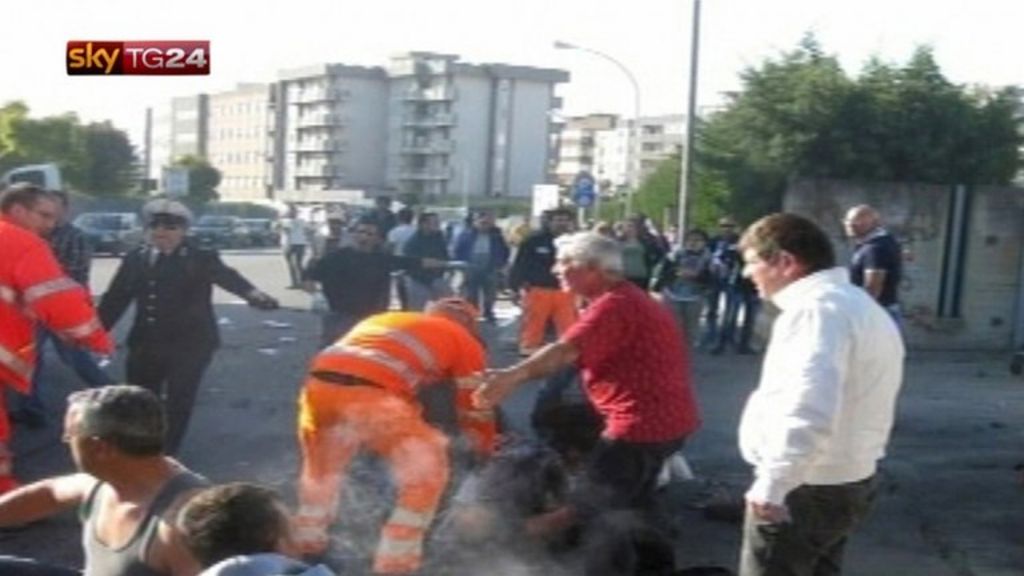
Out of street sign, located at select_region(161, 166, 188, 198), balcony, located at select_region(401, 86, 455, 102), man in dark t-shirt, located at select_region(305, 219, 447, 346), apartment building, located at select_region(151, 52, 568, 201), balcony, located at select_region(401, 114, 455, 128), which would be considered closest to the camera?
man in dark t-shirt, located at select_region(305, 219, 447, 346)

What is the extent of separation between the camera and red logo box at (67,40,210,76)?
1380 centimetres

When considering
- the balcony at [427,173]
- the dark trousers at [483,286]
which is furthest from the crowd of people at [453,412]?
the balcony at [427,173]

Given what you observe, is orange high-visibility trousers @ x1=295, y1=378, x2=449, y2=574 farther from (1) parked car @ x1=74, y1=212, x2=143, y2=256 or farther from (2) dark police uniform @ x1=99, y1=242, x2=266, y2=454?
(1) parked car @ x1=74, y1=212, x2=143, y2=256

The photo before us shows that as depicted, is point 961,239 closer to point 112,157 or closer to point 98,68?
point 98,68

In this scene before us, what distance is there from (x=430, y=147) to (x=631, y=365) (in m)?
103

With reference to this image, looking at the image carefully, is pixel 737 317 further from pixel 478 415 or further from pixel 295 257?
pixel 295 257

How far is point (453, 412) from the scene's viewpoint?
567cm

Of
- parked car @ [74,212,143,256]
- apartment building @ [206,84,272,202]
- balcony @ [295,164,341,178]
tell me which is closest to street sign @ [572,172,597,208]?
parked car @ [74,212,143,256]

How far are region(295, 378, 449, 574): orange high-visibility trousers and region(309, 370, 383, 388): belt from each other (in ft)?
0.05

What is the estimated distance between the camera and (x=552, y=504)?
5840 mm

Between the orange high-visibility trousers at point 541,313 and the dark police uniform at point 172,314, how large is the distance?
601 centimetres

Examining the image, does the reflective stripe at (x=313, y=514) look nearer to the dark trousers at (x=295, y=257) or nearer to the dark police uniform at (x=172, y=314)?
the dark police uniform at (x=172, y=314)

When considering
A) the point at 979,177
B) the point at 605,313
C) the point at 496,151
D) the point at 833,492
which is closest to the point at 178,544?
the point at 833,492

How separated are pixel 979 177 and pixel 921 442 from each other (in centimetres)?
Result: 1498
